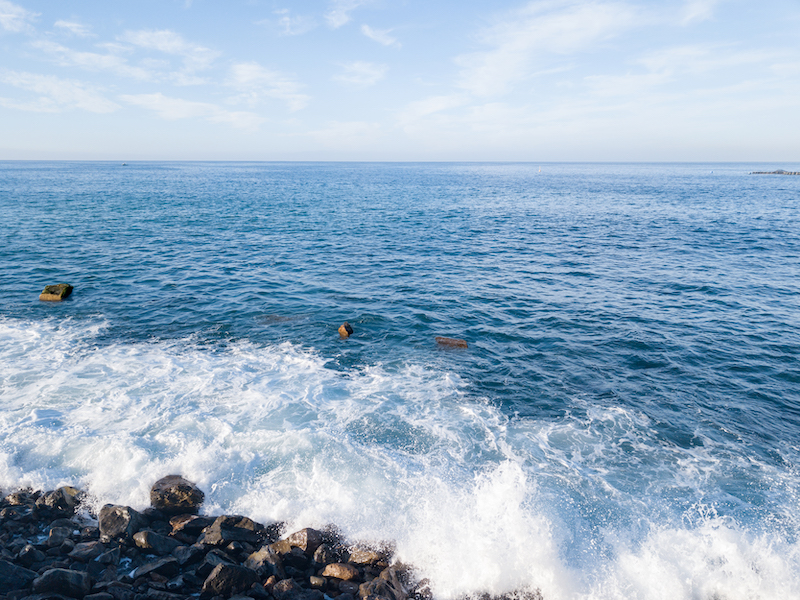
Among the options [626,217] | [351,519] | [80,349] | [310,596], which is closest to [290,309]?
[80,349]

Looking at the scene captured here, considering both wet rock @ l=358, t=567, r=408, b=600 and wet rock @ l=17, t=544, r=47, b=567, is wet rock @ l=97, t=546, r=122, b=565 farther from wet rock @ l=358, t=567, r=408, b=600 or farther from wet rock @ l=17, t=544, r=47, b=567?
wet rock @ l=358, t=567, r=408, b=600

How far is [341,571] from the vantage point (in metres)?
10.6

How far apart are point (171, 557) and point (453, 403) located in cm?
1076

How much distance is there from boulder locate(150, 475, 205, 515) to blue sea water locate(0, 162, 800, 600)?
0.63 metres

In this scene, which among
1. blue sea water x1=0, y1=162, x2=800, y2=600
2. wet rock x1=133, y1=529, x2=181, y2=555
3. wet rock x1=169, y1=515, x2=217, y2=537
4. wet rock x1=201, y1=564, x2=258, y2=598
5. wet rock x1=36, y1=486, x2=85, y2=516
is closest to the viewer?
wet rock x1=201, y1=564, x2=258, y2=598

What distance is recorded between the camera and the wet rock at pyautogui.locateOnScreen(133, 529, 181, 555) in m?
11.1

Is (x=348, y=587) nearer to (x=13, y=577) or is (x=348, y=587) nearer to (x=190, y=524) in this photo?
(x=190, y=524)

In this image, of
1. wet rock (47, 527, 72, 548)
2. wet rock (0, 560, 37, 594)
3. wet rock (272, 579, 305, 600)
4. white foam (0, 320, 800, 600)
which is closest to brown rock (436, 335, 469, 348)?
white foam (0, 320, 800, 600)

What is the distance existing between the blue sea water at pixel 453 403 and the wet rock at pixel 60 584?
3.38m

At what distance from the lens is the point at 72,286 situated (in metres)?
29.8

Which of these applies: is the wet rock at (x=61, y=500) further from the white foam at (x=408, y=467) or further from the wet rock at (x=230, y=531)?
the wet rock at (x=230, y=531)

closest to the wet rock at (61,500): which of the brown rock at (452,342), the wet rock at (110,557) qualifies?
the wet rock at (110,557)

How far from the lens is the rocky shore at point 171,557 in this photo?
9.83m

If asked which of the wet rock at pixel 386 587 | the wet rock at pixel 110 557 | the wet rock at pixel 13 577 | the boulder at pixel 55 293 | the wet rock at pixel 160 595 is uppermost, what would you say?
the boulder at pixel 55 293
